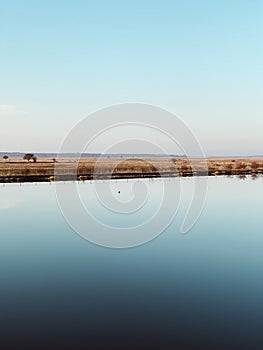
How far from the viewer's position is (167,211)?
72.5ft

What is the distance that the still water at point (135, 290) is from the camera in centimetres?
736

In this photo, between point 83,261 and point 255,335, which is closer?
point 255,335

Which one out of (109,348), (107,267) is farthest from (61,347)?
(107,267)

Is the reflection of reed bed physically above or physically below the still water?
above

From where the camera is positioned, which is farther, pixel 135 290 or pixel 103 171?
pixel 103 171

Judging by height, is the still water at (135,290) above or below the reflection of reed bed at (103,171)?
below

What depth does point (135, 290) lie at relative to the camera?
9680 millimetres

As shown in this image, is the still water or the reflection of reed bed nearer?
the still water

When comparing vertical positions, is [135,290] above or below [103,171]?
below

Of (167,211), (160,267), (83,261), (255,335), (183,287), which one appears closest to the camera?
(255,335)

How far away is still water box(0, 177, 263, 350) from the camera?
736 centimetres

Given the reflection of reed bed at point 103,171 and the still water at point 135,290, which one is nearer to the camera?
the still water at point 135,290

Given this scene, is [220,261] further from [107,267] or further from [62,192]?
[62,192]

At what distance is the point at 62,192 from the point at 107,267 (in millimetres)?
18535
